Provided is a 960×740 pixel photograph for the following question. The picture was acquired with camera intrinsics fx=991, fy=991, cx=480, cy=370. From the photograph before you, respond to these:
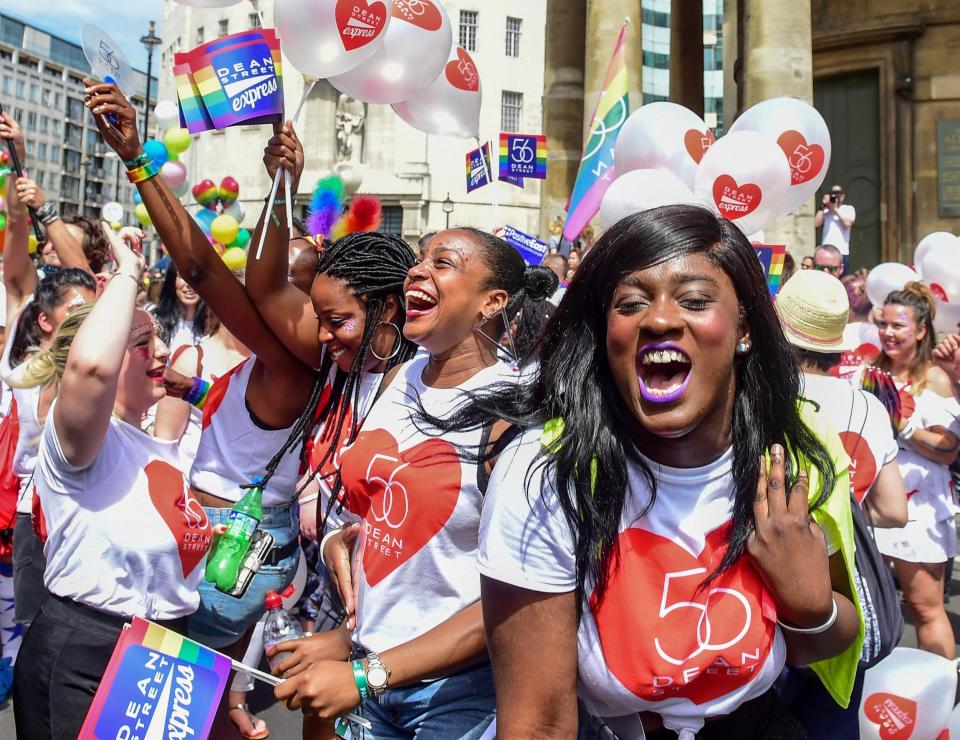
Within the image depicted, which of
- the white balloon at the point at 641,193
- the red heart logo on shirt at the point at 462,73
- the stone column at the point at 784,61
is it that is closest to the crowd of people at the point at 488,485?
the white balloon at the point at 641,193

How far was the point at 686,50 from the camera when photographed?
763 inches

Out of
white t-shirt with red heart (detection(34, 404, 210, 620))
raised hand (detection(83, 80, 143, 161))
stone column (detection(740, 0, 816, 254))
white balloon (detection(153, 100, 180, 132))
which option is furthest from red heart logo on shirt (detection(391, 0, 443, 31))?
stone column (detection(740, 0, 816, 254))

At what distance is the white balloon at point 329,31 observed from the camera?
3910 millimetres

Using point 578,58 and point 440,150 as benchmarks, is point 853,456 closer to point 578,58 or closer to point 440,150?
point 578,58

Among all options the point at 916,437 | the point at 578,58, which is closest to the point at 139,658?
the point at 916,437

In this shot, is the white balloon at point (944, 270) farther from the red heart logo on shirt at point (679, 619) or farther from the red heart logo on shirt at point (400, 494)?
the red heart logo on shirt at point (679, 619)

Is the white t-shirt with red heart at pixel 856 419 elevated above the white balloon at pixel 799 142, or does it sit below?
below

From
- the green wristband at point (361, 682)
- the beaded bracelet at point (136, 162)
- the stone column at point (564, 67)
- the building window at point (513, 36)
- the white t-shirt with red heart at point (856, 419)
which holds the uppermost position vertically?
the building window at point (513, 36)

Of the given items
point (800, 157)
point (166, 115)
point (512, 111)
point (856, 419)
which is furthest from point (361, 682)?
point (512, 111)

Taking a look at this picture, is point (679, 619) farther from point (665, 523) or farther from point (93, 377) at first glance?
point (93, 377)

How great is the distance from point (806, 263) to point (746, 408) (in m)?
9.78

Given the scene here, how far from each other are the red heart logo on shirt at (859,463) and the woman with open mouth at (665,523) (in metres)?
1.65

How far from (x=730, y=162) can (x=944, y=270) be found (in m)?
2.08

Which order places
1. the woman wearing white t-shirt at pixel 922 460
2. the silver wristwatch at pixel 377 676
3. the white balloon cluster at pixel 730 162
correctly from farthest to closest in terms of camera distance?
the woman wearing white t-shirt at pixel 922 460
the white balloon cluster at pixel 730 162
the silver wristwatch at pixel 377 676
